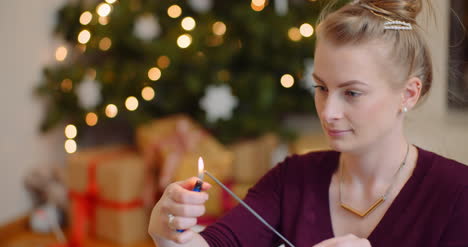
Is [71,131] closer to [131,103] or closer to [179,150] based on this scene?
[131,103]

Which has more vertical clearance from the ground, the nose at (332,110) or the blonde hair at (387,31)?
the blonde hair at (387,31)

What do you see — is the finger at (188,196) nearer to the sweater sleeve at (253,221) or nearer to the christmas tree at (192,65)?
the sweater sleeve at (253,221)

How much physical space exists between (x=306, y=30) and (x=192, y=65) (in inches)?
22.8

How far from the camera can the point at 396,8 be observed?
1092 mm


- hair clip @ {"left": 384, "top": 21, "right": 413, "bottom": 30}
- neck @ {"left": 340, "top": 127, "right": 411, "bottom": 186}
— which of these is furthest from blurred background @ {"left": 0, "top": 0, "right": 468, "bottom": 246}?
hair clip @ {"left": 384, "top": 21, "right": 413, "bottom": 30}

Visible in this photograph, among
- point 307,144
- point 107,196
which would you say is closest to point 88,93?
point 107,196

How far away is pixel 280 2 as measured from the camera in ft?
8.41

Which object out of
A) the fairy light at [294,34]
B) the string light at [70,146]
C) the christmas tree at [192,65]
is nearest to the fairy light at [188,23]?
the christmas tree at [192,65]

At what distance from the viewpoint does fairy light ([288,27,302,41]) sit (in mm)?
2455

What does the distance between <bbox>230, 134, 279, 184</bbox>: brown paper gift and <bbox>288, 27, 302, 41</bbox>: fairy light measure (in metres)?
0.49

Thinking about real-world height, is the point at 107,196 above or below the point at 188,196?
below

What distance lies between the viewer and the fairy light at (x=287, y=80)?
2.57m

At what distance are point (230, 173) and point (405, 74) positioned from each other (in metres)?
1.54

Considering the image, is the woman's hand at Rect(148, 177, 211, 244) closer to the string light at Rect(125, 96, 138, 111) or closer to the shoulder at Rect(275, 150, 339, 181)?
the shoulder at Rect(275, 150, 339, 181)
